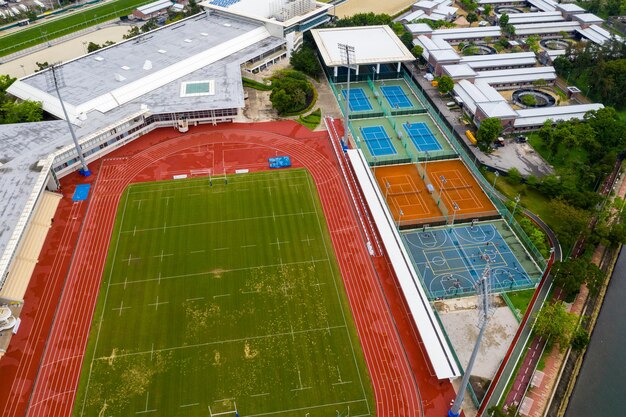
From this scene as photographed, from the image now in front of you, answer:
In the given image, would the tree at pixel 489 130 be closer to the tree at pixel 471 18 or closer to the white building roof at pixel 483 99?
the white building roof at pixel 483 99

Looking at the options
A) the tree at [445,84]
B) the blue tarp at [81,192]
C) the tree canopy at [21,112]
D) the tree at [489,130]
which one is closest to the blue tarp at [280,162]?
the blue tarp at [81,192]

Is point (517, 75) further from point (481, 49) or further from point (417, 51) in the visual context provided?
point (417, 51)

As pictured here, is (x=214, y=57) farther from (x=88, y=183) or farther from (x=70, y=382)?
(x=70, y=382)

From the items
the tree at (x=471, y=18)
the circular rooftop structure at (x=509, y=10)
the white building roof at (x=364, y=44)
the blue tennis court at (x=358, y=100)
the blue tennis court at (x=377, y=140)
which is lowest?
the blue tennis court at (x=377, y=140)

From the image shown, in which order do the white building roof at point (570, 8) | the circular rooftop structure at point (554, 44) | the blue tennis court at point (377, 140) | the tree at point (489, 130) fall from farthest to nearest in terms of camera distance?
the white building roof at point (570, 8)
the circular rooftop structure at point (554, 44)
the blue tennis court at point (377, 140)
the tree at point (489, 130)

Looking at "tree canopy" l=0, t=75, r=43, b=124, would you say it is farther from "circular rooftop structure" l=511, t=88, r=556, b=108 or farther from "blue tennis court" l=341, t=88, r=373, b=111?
"circular rooftop structure" l=511, t=88, r=556, b=108

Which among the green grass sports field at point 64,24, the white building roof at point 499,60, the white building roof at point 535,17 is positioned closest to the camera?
the white building roof at point 499,60

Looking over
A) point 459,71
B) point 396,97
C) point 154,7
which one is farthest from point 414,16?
point 154,7
